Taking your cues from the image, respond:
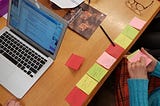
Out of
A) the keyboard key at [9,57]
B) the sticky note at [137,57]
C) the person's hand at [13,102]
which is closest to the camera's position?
the person's hand at [13,102]

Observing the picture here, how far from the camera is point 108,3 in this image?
165 cm

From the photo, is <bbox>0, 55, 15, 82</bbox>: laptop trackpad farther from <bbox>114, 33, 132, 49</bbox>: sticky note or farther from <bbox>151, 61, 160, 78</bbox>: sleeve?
<bbox>151, 61, 160, 78</bbox>: sleeve

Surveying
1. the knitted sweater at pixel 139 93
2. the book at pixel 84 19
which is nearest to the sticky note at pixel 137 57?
the knitted sweater at pixel 139 93

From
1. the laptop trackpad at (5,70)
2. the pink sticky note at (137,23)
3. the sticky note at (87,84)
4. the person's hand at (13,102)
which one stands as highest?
the pink sticky note at (137,23)

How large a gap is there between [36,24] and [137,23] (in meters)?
0.57

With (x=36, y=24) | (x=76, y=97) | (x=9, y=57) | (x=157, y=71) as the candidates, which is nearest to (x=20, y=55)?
(x=9, y=57)

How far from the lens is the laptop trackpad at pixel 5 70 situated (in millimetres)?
1329

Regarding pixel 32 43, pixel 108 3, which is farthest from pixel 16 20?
pixel 108 3

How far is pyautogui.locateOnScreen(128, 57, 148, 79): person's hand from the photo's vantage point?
1.42m

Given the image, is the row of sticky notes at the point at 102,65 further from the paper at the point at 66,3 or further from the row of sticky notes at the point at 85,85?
the paper at the point at 66,3

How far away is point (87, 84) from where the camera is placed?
53.3 inches

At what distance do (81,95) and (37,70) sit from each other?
23cm

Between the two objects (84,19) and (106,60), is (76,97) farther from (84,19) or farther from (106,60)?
(84,19)

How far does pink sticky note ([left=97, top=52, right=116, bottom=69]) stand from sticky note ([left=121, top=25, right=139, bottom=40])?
0.17 m
